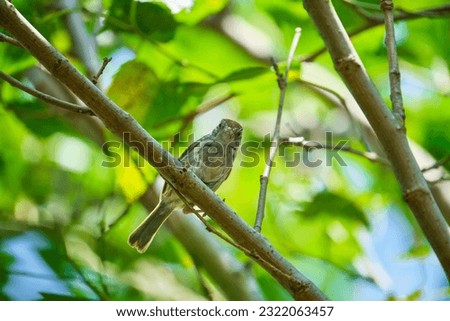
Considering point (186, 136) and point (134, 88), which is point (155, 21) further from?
point (186, 136)

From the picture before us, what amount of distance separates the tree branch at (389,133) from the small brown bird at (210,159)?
3.89ft

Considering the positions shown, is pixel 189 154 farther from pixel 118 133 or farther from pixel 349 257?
pixel 118 133

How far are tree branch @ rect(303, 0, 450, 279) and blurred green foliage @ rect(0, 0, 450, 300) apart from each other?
1.82ft

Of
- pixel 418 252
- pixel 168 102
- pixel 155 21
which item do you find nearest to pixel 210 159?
pixel 168 102

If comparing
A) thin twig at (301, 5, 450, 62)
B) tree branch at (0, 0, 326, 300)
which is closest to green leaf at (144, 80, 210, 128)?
thin twig at (301, 5, 450, 62)

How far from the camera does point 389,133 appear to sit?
2.37 meters

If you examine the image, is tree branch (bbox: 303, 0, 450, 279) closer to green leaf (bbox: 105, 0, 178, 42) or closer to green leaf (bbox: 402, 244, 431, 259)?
green leaf (bbox: 105, 0, 178, 42)

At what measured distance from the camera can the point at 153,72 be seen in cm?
319

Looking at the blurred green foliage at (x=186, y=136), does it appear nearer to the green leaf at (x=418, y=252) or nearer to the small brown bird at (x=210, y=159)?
A: the green leaf at (x=418, y=252)
